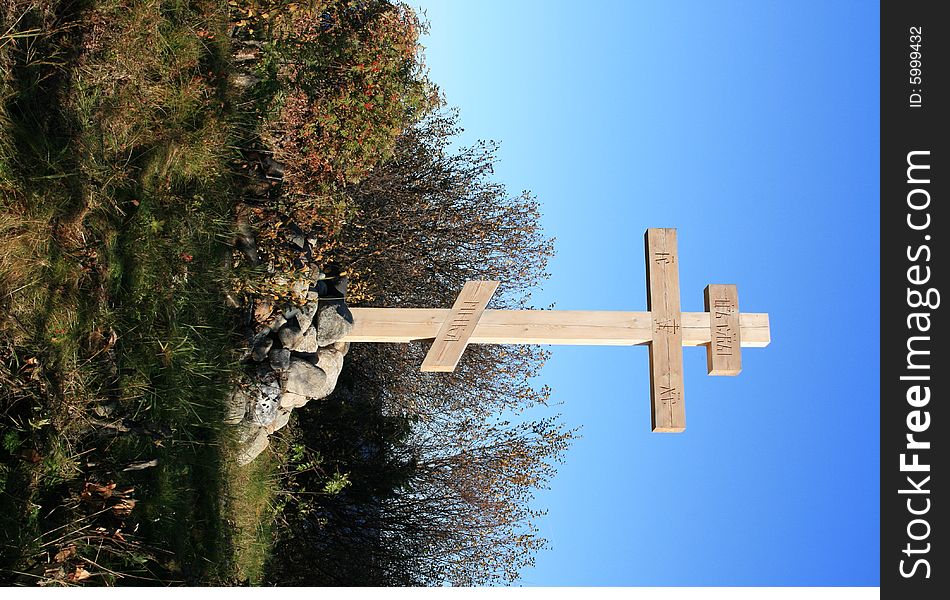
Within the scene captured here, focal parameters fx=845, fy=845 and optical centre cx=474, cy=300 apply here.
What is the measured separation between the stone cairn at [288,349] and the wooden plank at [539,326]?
0.38 m

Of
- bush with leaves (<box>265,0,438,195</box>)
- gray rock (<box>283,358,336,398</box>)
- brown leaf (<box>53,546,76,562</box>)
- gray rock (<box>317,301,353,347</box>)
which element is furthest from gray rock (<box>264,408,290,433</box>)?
brown leaf (<box>53,546,76,562</box>)

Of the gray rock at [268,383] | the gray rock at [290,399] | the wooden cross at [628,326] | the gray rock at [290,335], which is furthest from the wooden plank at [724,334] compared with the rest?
the gray rock at [268,383]

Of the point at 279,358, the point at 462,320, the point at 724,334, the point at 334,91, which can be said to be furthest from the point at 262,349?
the point at 724,334

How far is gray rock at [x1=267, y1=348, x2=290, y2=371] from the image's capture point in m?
7.76

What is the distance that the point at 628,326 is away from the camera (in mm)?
7723

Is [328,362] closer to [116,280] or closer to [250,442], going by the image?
[250,442]

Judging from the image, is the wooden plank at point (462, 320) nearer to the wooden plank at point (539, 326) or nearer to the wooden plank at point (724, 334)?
the wooden plank at point (539, 326)

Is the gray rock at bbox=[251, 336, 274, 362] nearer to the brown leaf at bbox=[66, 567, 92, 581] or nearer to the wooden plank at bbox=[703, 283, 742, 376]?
the brown leaf at bbox=[66, 567, 92, 581]

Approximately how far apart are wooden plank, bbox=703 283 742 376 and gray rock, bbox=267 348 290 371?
3.91m

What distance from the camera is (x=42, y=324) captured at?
17.7 ft

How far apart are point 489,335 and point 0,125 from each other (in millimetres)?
4194

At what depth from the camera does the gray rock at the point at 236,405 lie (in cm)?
741

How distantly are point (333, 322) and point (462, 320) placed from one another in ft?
3.95
